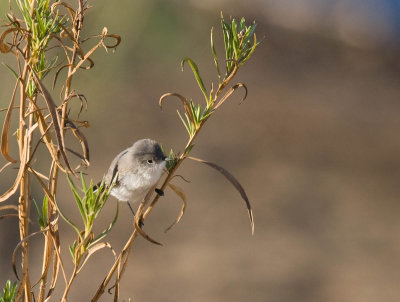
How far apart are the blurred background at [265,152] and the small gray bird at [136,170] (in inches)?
78.9

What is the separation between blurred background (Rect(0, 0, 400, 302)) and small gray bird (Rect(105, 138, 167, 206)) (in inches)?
78.9

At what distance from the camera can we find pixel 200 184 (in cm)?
567

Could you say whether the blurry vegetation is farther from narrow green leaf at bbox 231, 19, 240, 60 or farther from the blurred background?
the blurred background

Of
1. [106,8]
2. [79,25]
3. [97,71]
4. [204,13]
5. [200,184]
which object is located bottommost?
[200,184]

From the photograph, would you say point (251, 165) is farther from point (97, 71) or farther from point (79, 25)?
point (79, 25)

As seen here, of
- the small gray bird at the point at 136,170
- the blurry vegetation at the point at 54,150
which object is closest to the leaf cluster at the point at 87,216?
the blurry vegetation at the point at 54,150

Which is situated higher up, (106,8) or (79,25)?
(79,25)

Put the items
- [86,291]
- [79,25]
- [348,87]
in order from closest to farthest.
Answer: [79,25] → [86,291] → [348,87]

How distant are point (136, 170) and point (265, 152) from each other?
4595 mm

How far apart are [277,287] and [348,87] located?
2874 mm

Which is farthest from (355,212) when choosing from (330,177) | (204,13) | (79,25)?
(79,25)

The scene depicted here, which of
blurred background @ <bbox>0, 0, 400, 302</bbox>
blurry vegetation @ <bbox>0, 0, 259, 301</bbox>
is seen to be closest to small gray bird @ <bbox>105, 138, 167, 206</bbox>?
blurry vegetation @ <bbox>0, 0, 259, 301</bbox>

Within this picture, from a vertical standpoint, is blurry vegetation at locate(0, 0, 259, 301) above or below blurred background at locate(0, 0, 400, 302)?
above

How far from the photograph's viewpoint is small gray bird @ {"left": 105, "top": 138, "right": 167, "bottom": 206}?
5.01 ft
